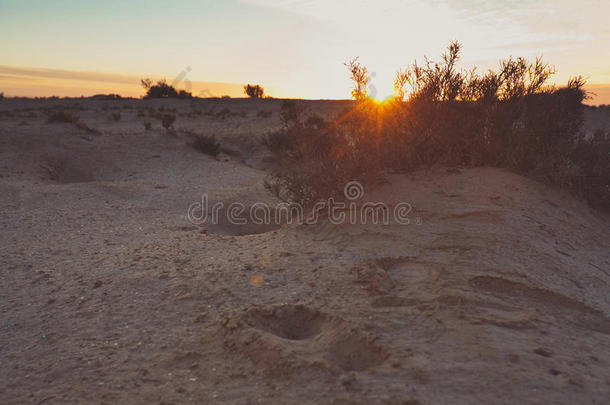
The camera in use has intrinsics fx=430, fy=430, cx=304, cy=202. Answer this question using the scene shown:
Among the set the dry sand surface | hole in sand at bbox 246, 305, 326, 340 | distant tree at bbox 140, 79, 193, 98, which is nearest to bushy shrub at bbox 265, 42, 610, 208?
the dry sand surface

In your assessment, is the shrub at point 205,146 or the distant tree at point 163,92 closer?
the shrub at point 205,146

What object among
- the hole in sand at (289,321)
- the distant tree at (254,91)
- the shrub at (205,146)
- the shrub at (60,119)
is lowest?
the hole in sand at (289,321)

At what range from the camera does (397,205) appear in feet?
16.9

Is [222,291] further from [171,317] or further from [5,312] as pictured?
[5,312]

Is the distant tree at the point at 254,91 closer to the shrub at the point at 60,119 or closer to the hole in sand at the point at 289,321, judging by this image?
the shrub at the point at 60,119

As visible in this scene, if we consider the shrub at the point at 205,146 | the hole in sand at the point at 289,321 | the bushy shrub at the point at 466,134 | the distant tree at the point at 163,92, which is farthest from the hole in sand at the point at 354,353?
the distant tree at the point at 163,92

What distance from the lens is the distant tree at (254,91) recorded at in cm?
4238

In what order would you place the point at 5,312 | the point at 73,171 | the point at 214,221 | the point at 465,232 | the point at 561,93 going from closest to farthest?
1. the point at 5,312
2. the point at 465,232
3. the point at 561,93
4. the point at 214,221
5. the point at 73,171

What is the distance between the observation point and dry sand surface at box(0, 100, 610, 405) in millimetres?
2391

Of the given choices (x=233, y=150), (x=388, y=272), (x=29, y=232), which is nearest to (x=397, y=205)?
(x=388, y=272)

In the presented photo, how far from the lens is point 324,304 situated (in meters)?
3.36

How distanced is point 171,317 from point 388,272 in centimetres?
192

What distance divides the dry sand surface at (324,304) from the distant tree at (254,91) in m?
37.1

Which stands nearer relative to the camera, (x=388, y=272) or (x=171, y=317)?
(x=171, y=317)
